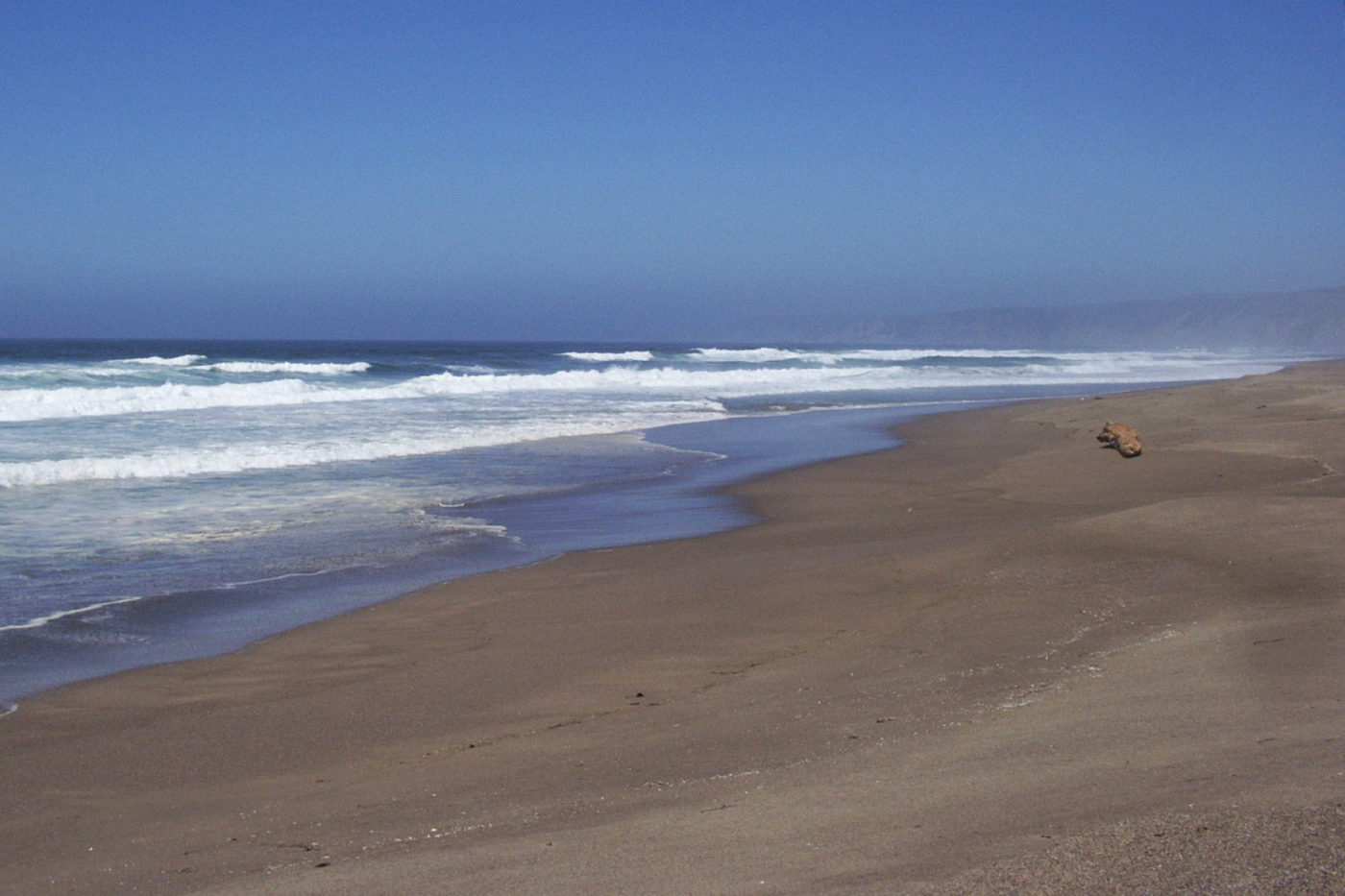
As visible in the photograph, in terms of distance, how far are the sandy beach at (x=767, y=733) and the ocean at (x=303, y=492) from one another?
0.95m

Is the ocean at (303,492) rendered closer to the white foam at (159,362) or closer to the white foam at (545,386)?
the white foam at (545,386)

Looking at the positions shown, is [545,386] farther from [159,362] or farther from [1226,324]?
[1226,324]

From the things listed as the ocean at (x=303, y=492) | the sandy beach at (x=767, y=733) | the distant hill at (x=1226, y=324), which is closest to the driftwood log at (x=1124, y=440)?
the ocean at (x=303, y=492)

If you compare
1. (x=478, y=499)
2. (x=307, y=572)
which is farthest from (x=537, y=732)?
(x=478, y=499)

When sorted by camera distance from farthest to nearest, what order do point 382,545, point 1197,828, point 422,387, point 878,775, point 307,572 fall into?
point 422,387 < point 382,545 < point 307,572 < point 878,775 < point 1197,828

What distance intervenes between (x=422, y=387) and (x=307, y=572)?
26006mm

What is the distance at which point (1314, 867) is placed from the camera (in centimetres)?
249

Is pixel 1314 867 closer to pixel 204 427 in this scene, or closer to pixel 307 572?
pixel 307 572

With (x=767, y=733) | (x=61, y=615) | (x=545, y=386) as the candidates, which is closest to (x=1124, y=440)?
(x=767, y=733)

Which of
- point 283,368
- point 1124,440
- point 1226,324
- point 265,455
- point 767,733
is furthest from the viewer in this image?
point 1226,324

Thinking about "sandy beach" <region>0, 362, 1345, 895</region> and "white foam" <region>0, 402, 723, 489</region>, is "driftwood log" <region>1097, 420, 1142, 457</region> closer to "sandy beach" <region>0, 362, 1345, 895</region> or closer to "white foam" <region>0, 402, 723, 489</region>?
"sandy beach" <region>0, 362, 1345, 895</region>

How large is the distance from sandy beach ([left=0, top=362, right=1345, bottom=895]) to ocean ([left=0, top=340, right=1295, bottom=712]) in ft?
3.11

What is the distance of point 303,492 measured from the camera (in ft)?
40.6

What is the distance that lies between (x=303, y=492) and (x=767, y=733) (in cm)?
927
